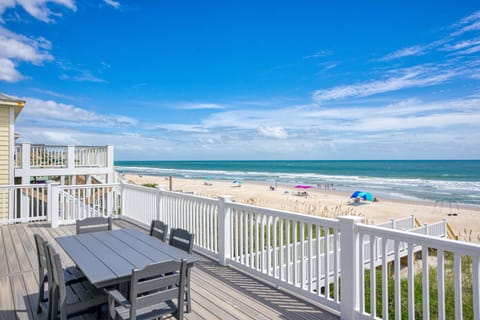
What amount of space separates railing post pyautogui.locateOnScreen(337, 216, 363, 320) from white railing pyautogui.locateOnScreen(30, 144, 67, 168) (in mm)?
12450

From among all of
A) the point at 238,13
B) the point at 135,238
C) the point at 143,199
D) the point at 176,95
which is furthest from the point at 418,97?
the point at 135,238

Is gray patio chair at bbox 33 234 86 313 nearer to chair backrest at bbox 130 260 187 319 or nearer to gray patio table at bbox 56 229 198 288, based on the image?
gray patio table at bbox 56 229 198 288

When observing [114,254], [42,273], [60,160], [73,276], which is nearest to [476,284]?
[114,254]

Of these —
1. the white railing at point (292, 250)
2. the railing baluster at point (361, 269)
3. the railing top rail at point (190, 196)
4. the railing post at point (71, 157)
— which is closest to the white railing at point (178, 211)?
the railing top rail at point (190, 196)

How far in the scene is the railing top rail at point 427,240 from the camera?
1.95 meters

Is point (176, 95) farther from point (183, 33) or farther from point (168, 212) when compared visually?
point (168, 212)


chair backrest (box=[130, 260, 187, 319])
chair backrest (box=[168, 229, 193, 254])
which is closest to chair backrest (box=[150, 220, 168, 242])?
chair backrest (box=[168, 229, 193, 254])

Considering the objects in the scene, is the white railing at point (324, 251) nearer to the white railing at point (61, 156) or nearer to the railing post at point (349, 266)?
the railing post at point (349, 266)

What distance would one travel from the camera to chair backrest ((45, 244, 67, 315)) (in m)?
2.24

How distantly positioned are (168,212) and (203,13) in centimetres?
943

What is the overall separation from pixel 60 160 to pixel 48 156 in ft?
1.59

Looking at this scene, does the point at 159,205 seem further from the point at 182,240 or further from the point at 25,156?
the point at 25,156

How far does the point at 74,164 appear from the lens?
12570 mm

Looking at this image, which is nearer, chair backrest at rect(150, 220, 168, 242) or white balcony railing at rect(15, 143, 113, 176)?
chair backrest at rect(150, 220, 168, 242)
